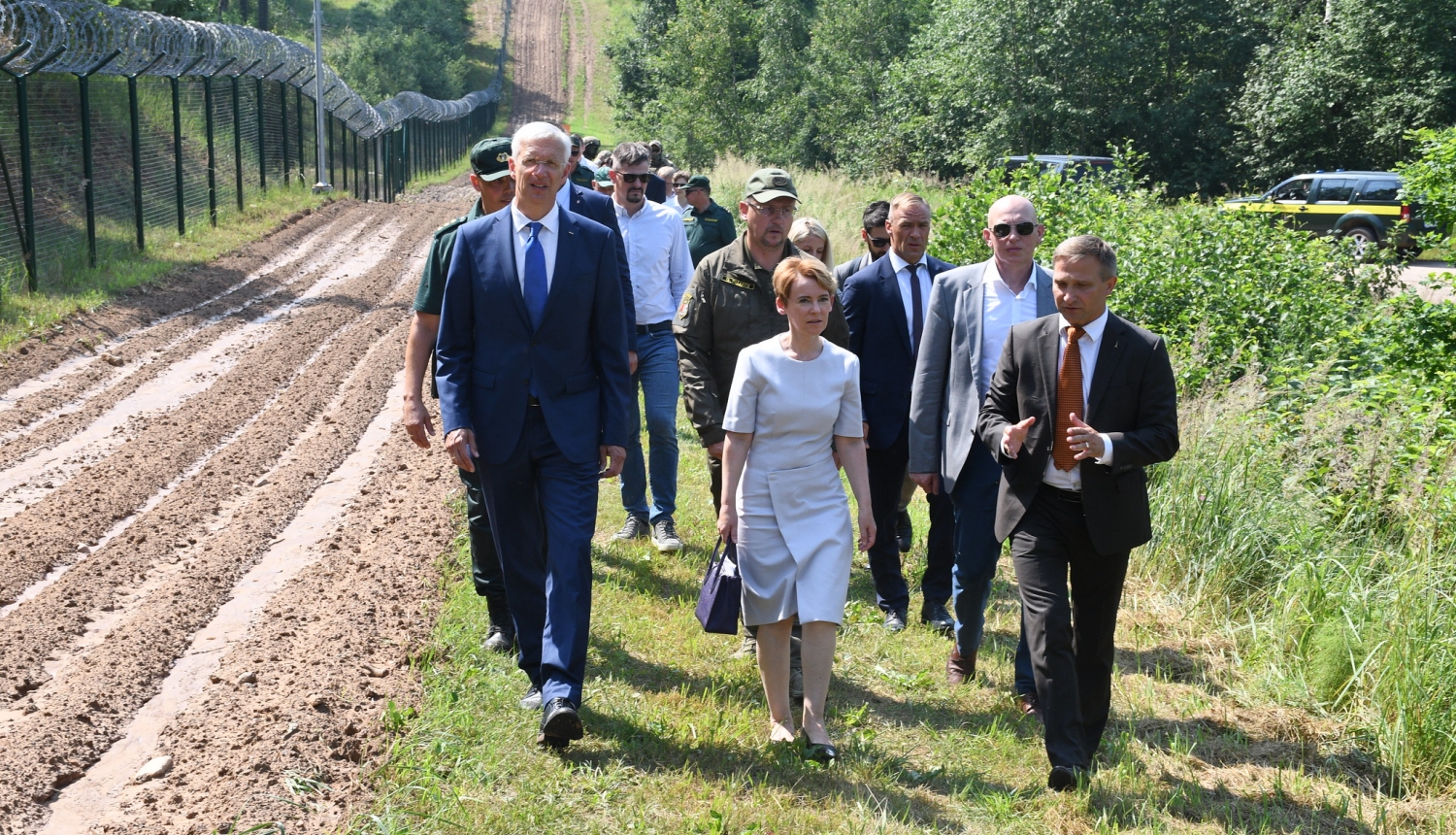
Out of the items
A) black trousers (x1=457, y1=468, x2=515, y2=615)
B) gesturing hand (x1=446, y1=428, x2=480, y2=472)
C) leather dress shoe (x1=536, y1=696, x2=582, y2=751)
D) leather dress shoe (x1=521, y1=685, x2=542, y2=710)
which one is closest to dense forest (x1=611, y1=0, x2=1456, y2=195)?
black trousers (x1=457, y1=468, x2=515, y2=615)

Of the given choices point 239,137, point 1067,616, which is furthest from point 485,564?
point 239,137

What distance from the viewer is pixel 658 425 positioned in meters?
7.32

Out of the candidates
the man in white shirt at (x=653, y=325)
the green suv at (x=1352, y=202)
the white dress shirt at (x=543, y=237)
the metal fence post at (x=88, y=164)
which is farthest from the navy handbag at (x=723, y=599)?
the green suv at (x=1352, y=202)

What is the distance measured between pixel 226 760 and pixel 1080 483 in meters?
3.13

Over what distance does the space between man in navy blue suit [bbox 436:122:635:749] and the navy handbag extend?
443mm

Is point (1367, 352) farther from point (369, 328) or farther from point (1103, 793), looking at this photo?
point (369, 328)

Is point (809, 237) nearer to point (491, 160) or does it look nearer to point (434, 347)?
point (491, 160)

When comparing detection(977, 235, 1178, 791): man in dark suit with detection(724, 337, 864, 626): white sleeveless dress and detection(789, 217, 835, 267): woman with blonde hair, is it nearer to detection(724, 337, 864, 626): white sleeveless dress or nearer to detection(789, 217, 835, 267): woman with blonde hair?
detection(724, 337, 864, 626): white sleeveless dress

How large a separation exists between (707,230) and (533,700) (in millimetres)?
5276

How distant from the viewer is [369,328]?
1413cm

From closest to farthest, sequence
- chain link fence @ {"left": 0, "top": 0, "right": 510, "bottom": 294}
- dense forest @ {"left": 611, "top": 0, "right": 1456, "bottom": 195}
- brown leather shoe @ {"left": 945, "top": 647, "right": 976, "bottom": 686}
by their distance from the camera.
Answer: brown leather shoe @ {"left": 945, "top": 647, "right": 976, "bottom": 686} < chain link fence @ {"left": 0, "top": 0, "right": 510, "bottom": 294} < dense forest @ {"left": 611, "top": 0, "right": 1456, "bottom": 195}

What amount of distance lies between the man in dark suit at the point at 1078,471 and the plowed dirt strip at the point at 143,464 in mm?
4066

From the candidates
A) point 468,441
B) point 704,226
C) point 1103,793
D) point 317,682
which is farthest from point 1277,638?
point 704,226

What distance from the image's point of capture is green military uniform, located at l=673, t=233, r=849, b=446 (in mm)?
5805
